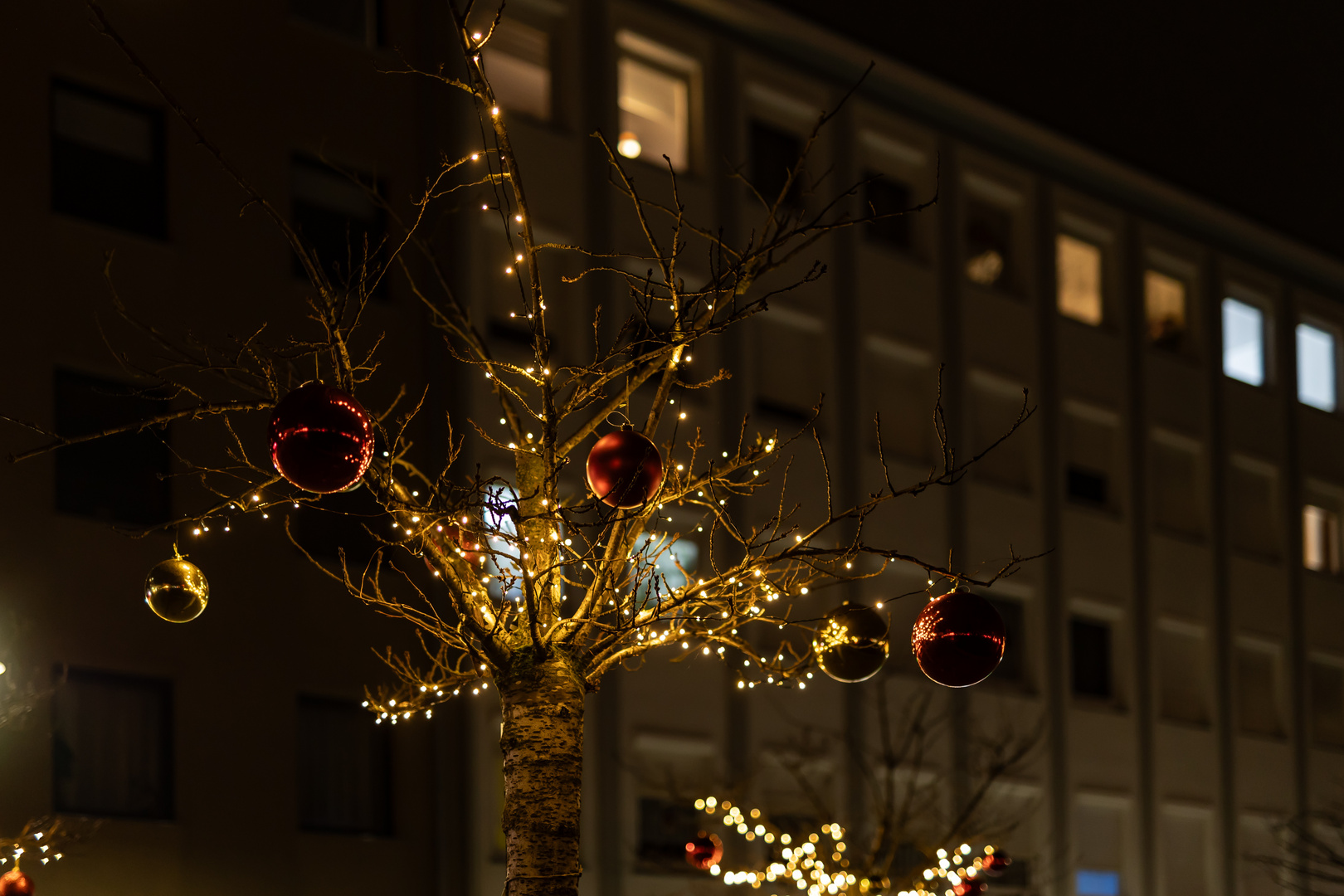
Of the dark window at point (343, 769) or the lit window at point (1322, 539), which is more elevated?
the lit window at point (1322, 539)

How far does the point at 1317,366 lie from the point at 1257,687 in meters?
6.57

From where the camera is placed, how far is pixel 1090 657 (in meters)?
22.7

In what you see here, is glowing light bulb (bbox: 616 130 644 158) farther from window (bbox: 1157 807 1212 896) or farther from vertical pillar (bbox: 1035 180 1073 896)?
window (bbox: 1157 807 1212 896)

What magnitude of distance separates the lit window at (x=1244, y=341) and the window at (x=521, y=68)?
44.7 feet

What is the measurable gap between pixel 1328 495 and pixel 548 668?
979 inches

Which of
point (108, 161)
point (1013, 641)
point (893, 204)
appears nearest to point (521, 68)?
point (108, 161)

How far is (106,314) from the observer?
1361cm

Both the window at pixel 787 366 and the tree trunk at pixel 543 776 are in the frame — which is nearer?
the tree trunk at pixel 543 776

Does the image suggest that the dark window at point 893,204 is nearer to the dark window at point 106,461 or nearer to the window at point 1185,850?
the window at point 1185,850

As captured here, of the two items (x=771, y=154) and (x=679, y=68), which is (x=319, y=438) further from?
(x=771, y=154)

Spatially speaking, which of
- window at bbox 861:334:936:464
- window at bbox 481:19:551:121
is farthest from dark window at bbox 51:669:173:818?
window at bbox 861:334:936:464

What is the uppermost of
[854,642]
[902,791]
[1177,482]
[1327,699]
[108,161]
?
[108,161]

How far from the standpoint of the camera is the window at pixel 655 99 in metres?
18.9

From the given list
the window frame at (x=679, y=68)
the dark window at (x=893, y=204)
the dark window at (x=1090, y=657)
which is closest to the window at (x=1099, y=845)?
the dark window at (x=1090, y=657)
